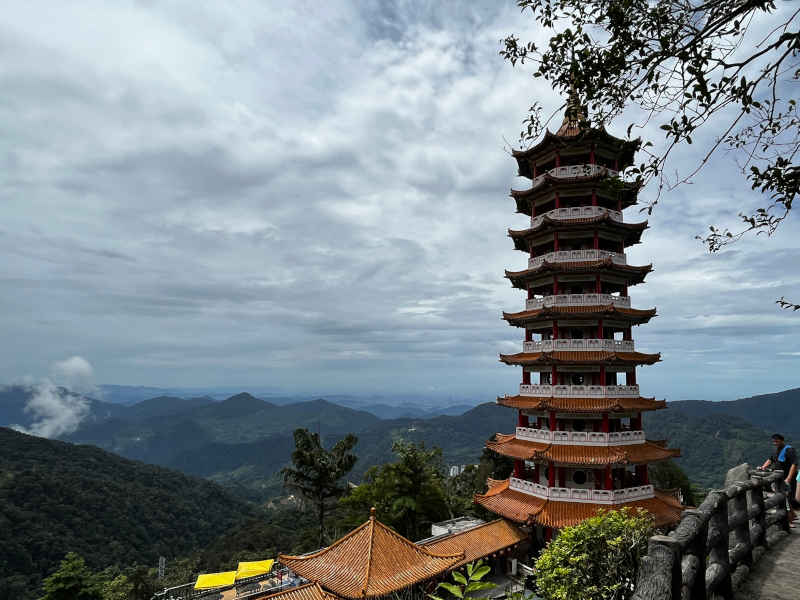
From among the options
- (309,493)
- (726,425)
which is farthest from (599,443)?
(726,425)

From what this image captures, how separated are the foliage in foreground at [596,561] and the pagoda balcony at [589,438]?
35.0 feet

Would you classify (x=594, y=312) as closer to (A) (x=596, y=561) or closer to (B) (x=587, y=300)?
(B) (x=587, y=300)

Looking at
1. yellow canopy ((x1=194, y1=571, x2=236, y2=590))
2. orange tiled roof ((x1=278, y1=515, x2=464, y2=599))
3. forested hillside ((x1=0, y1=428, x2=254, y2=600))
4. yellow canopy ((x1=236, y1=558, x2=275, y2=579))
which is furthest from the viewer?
forested hillside ((x1=0, y1=428, x2=254, y2=600))

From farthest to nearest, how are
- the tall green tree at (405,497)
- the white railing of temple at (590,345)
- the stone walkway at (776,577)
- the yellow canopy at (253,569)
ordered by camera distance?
1. the yellow canopy at (253,569)
2. the tall green tree at (405,497)
3. the white railing of temple at (590,345)
4. the stone walkway at (776,577)

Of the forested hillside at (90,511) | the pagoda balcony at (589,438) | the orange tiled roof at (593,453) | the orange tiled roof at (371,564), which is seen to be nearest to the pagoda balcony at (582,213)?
the pagoda balcony at (589,438)

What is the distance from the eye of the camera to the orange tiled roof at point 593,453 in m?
20.6

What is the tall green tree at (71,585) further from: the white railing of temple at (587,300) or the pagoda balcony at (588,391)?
the white railing of temple at (587,300)

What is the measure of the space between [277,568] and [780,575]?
35.2m

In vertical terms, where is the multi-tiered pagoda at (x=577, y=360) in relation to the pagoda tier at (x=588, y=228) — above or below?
below

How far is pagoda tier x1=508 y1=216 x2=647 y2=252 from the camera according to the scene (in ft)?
77.6

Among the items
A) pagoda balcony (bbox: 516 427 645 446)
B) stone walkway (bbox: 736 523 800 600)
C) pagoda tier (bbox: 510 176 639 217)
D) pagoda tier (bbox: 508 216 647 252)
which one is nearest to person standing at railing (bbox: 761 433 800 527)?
stone walkway (bbox: 736 523 800 600)

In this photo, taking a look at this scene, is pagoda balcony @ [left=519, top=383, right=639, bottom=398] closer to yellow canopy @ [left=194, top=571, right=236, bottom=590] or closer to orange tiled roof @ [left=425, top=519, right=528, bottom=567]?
orange tiled roof @ [left=425, top=519, right=528, bottom=567]

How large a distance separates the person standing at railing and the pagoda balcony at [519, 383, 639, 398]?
29.0 ft

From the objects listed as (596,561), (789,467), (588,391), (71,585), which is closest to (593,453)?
(588,391)
